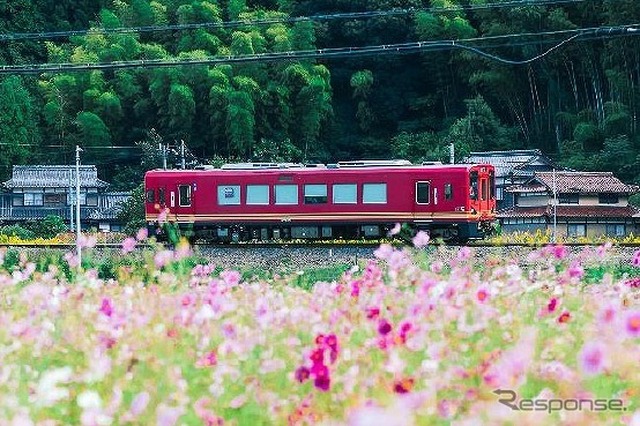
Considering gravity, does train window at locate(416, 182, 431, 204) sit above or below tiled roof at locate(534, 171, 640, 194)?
above

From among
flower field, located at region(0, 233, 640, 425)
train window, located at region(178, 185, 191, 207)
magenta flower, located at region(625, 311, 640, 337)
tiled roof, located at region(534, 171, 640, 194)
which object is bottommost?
tiled roof, located at region(534, 171, 640, 194)

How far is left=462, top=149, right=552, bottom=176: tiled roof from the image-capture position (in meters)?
30.8

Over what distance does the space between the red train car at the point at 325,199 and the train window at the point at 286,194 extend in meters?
0.02

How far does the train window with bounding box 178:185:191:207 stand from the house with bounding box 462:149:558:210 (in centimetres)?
1290

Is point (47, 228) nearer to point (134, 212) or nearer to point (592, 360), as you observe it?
point (134, 212)

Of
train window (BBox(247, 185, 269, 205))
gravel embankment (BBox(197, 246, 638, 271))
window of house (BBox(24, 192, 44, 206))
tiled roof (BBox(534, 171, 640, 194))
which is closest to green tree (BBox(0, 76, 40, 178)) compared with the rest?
window of house (BBox(24, 192, 44, 206))

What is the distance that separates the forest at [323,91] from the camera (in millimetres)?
35000

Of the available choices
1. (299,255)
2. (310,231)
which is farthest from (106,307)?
(310,231)

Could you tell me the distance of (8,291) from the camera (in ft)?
16.5

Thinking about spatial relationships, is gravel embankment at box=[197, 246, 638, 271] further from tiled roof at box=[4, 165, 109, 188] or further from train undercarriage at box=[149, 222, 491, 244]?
tiled roof at box=[4, 165, 109, 188]

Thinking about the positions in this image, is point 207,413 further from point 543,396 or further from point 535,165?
point 535,165

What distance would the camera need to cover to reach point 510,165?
31.6 meters

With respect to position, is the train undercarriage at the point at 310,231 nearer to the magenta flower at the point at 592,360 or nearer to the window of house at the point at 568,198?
the window of house at the point at 568,198

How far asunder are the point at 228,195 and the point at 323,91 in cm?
1902
